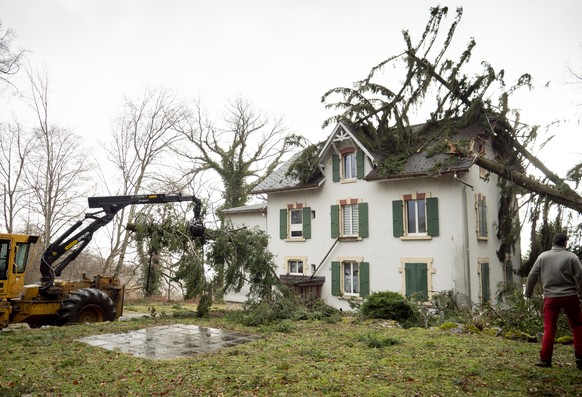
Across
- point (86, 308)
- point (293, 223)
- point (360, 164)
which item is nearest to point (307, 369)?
point (86, 308)

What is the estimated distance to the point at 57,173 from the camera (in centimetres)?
2253

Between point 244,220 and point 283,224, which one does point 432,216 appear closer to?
point 283,224

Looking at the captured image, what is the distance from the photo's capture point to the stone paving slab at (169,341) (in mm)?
7602

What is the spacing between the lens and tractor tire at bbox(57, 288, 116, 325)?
34.3 ft

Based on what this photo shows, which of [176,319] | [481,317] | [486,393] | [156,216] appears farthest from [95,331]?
[481,317]

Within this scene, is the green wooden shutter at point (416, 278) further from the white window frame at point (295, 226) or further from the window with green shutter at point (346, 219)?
the white window frame at point (295, 226)

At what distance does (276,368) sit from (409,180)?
11774 millimetres

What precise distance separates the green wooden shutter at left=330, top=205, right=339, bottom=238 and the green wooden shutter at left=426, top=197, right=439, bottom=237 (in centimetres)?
398

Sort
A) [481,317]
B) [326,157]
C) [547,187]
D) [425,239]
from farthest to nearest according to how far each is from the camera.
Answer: [326,157], [425,239], [481,317], [547,187]

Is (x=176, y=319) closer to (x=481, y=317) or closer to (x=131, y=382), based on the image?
(x=131, y=382)

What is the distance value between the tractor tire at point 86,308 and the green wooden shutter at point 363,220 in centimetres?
989

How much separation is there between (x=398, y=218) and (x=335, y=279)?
3843mm

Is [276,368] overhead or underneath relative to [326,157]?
underneath

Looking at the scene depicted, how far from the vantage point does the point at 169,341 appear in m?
8.66
